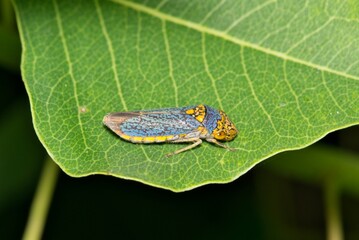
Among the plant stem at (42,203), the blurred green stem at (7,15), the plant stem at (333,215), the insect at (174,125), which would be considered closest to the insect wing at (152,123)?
the insect at (174,125)

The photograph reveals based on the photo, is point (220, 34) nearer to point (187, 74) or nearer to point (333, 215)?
point (187, 74)

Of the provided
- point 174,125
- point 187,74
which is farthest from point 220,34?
point 174,125

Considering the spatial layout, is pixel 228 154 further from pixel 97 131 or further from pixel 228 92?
pixel 97 131

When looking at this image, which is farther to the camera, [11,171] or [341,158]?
[11,171]

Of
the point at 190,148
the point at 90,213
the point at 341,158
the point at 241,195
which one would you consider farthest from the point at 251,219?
the point at 190,148

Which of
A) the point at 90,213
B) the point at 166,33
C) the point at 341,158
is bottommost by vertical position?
the point at 90,213

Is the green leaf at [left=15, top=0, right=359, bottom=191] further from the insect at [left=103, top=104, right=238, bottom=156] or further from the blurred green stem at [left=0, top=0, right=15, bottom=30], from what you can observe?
the blurred green stem at [left=0, top=0, right=15, bottom=30]

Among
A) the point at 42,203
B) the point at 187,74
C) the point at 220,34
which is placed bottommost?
the point at 42,203
